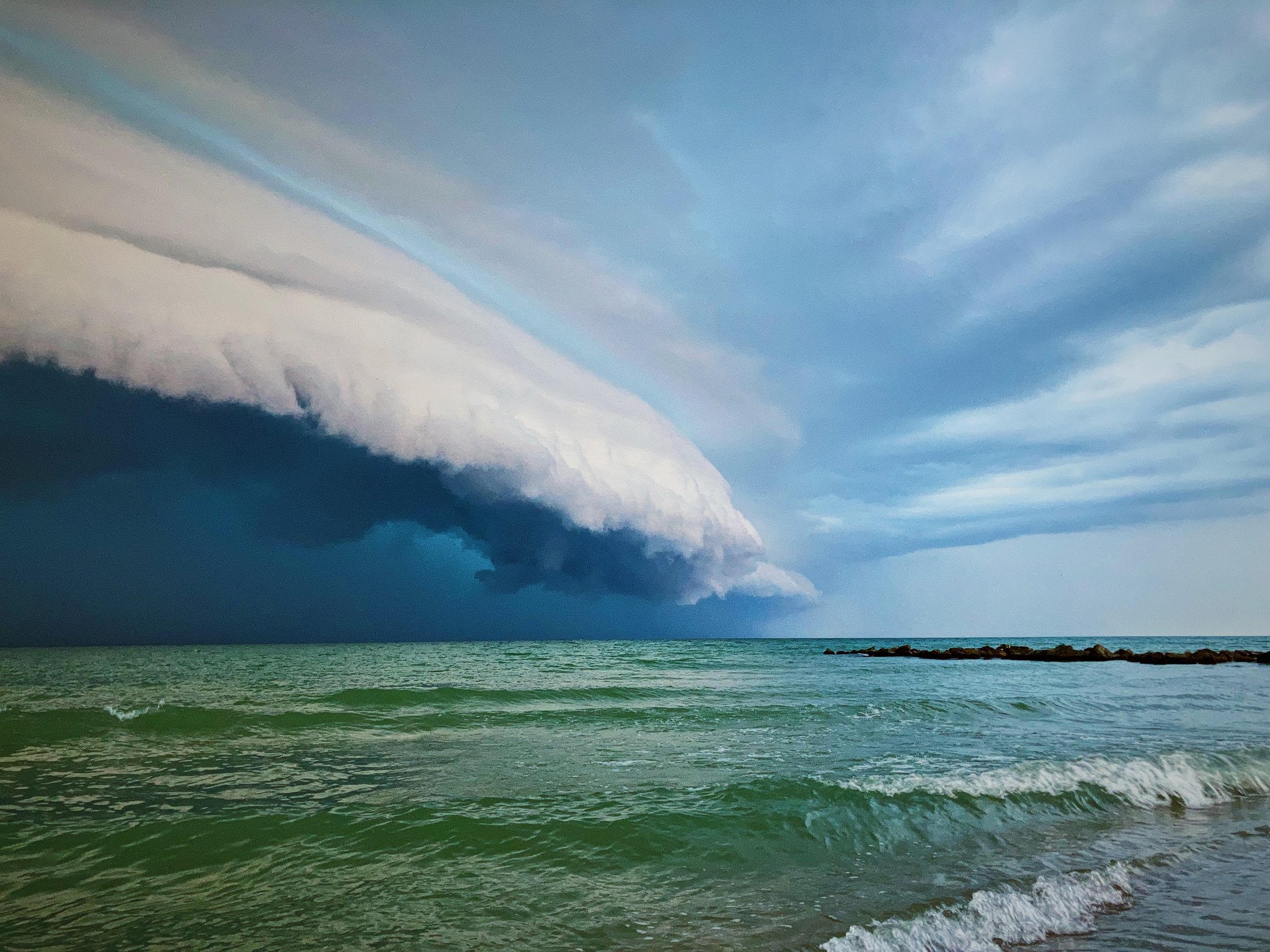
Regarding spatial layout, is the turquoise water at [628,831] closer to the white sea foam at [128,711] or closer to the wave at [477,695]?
the white sea foam at [128,711]

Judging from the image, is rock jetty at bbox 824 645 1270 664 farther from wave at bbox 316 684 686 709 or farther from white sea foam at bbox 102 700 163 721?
white sea foam at bbox 102 700 163 721

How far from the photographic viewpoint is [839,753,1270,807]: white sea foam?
11633 millimetres

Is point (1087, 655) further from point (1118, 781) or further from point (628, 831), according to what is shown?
point (628, 831)

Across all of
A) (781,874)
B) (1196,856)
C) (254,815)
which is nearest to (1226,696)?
(1196,856)

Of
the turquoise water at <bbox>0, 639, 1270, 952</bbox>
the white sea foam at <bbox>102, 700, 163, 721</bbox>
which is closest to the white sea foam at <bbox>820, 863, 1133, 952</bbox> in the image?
the turquoise water at <bbox>0, 639, 1270, 952</bbox>

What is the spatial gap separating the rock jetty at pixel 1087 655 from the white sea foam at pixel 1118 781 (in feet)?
197

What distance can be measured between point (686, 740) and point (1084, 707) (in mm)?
18014

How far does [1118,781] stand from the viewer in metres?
12.6

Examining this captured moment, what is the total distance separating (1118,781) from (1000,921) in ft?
26.5

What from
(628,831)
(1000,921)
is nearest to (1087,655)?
(1000,921)

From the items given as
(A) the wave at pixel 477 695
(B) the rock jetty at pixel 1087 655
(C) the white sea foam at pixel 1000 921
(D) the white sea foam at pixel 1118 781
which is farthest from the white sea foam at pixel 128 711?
(B) the rock jetty at pixel 1087 655

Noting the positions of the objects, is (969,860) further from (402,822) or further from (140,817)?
(140,817)

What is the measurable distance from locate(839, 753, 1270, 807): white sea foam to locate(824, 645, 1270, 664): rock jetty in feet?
197

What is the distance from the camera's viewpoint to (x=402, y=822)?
382 inches
